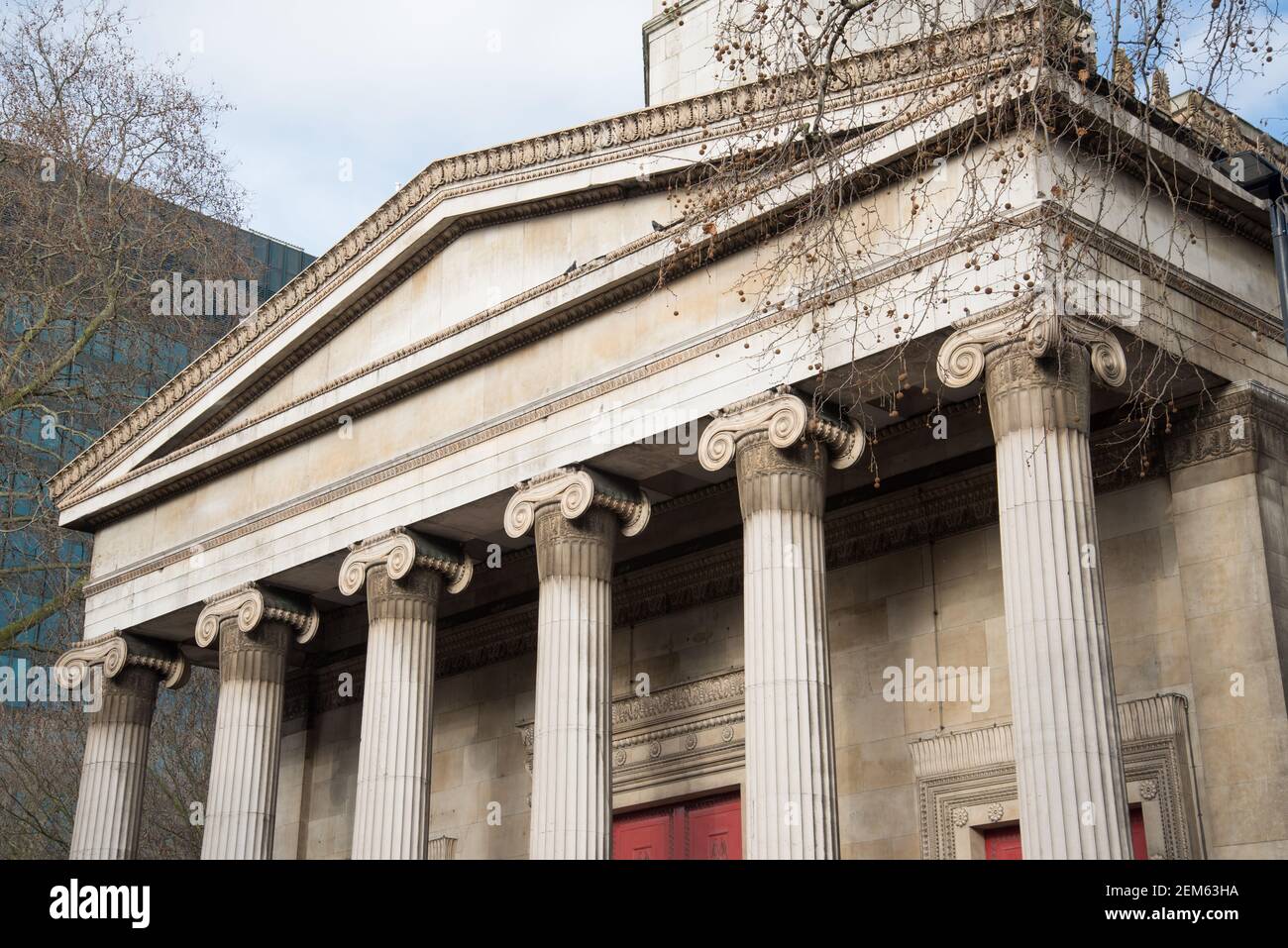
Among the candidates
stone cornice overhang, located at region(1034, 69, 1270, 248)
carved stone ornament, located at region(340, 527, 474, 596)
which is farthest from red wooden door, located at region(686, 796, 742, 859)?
stone cornice overhang, located at region(1034, 69, 1270, 248)

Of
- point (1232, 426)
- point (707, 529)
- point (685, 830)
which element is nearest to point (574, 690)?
point (685, 830)

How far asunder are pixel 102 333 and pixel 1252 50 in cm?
3007

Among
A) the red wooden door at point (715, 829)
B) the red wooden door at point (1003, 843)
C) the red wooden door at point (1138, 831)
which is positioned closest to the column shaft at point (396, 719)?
the red wooden door at point (715, 829)

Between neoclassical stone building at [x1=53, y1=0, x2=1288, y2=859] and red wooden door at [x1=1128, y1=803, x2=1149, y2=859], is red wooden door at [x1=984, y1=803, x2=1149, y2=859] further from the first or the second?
Answer: red wooden door at [x1=1128, y1=803, x2=1149, y2=859]

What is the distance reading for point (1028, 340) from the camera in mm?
16750

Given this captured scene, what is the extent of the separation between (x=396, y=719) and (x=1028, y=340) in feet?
33.3

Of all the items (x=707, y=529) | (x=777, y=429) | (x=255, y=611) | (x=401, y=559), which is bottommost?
(x=255, y=611)

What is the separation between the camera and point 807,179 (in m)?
18.8

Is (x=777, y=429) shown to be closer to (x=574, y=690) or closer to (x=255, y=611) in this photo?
(x=574, y=690)

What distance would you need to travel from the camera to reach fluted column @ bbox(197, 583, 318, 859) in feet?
79.3

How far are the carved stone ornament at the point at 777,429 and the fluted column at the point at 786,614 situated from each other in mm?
11

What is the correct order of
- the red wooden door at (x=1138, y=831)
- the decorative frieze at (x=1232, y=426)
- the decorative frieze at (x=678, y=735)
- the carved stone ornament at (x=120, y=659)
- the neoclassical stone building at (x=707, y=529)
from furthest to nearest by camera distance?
the carved stone ornament at (x=120, y=659) → the decorative frieze at (x=678, y=735) → the decorative frieze at (x=1232, y=426) → the red wooden door at (x=1138, y=831) → the neoclassical stone building at (x=707, y=529)

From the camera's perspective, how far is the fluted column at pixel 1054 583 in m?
15.3

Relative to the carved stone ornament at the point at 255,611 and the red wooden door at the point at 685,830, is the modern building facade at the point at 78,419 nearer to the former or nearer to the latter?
the carved stone ornament at the point at 255,611
